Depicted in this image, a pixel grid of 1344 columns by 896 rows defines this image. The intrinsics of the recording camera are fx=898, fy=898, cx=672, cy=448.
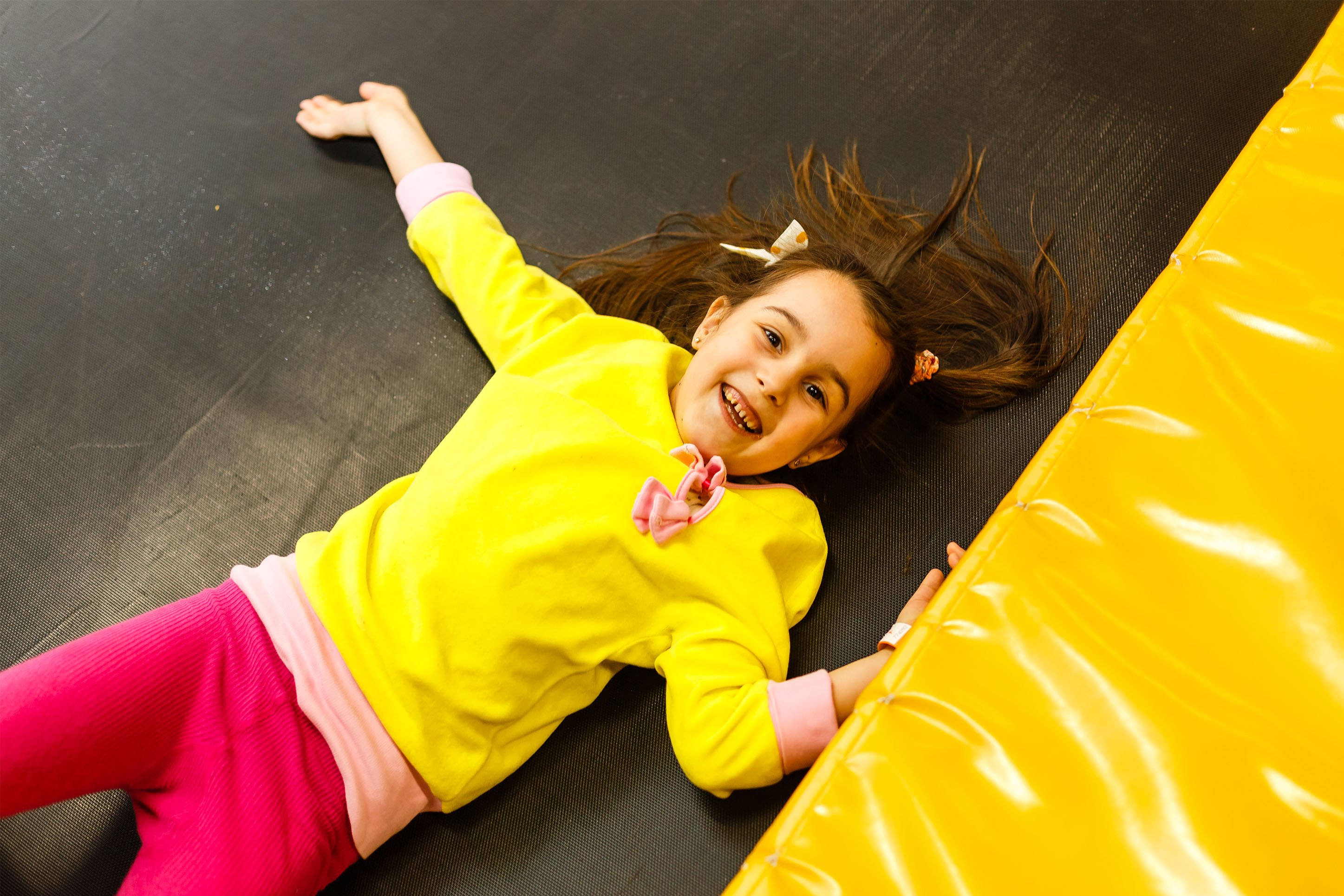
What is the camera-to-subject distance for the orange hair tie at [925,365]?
3.35 feet

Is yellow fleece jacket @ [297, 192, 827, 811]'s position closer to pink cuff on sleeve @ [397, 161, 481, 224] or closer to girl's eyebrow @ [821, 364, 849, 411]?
girl's eyebrow @ [821, 364, 849, 411]

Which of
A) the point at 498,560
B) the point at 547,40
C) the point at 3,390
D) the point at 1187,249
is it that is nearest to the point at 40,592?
the point at 3,390

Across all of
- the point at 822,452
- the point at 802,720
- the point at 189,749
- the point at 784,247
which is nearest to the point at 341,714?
the point at 189,749

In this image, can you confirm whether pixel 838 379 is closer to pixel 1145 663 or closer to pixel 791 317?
pixel 791 317

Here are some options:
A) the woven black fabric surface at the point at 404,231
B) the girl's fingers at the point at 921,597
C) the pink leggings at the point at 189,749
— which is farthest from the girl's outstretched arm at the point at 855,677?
the pink leggings at the point at 189,749

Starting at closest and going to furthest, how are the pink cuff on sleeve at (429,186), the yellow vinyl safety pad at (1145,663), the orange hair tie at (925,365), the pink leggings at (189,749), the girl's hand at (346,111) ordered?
the yellow vinyl safety pad at (1145,663) → the pink leggings at (189,749) → the orange hair tie at (925,365) → the pink cuff on sleeve at (429,186) → the girl's hand at (346,111)

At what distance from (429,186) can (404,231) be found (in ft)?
0.32

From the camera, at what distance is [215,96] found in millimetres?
1269

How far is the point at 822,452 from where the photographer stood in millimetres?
1014

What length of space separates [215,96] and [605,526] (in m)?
0.90

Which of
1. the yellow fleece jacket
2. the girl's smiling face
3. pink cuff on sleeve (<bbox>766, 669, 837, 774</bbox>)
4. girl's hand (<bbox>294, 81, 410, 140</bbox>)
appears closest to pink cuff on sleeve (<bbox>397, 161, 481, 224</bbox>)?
girl's hand (<bbox>294, 81, 410, 140</bbox>)

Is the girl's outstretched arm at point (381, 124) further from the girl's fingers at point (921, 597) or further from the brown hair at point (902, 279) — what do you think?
the girl's fingers at point (921, 597)

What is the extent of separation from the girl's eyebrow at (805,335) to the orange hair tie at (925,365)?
5.0 inches

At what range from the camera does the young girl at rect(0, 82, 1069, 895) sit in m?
0.82
